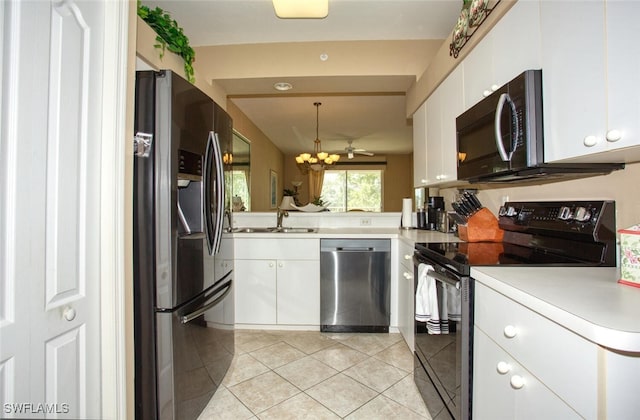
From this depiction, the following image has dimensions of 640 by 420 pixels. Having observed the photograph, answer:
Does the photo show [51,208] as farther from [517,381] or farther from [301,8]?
[301,8]

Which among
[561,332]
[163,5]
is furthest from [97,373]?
[163,5]

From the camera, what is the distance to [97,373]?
3.65 feet

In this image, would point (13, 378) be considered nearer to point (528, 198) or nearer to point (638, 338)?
point (638, 338)

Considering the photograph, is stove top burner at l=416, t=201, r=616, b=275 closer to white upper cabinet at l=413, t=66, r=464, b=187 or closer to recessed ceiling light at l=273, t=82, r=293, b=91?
white upper cabinet at l=413, t=66, r=464, b=187

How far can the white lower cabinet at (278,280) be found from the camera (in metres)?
2.65

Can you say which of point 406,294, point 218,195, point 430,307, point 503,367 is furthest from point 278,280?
point 503,367

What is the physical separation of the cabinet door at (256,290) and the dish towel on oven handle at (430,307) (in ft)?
4.82

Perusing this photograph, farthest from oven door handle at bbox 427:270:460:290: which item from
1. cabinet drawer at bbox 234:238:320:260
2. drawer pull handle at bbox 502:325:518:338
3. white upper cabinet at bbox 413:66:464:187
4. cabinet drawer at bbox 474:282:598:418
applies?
cabinet drawer at bbox 234:238:320:260

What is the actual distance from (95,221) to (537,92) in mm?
1754

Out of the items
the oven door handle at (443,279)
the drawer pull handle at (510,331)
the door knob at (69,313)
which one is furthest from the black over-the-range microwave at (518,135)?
the door knob at (69,313)

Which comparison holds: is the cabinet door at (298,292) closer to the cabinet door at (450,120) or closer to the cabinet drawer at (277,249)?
the cabinet drawer at (277,249)

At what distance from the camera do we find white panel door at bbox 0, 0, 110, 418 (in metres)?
0.80

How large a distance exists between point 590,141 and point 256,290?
7.96ft

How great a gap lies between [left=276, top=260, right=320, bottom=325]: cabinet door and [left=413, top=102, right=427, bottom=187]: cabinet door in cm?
122
